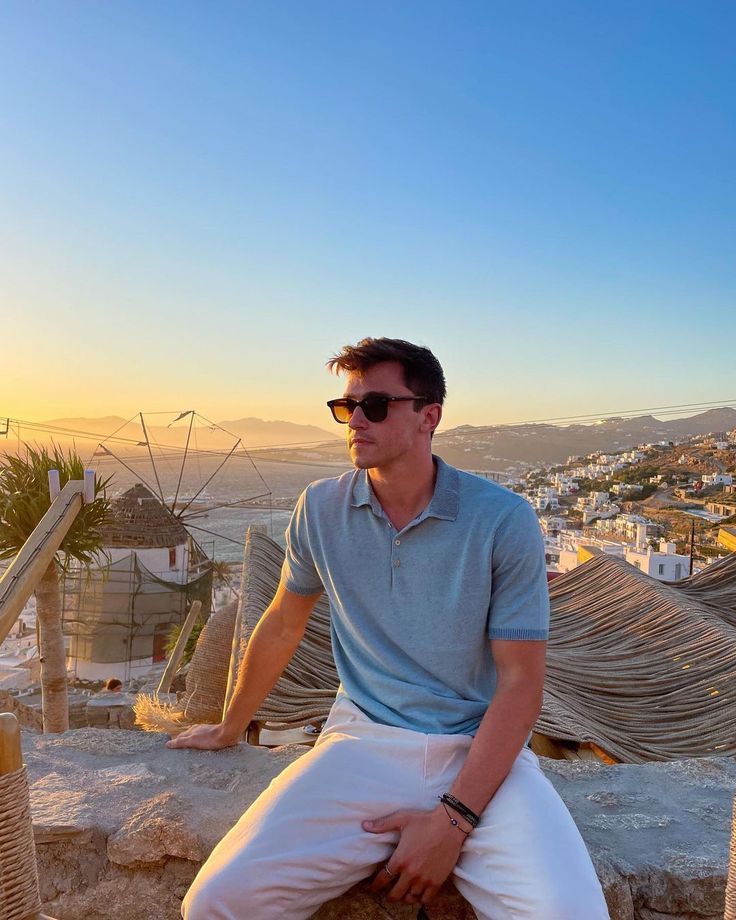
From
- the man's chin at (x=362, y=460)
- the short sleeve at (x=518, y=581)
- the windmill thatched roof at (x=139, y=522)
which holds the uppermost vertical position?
the man's chin at (x=362, y=460)

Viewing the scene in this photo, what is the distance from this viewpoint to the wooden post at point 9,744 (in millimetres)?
1396

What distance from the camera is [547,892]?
4.64 feet

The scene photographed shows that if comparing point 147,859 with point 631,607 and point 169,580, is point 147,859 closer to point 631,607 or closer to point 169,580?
point 631,607

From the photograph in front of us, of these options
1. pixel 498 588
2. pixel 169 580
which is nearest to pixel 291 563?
pixel 498 588

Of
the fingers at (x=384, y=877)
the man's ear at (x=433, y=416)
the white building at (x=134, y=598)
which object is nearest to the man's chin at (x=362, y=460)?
the man's ear at (x=433, y=416)

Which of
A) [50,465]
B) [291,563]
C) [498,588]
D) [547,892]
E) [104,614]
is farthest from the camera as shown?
[104,614]

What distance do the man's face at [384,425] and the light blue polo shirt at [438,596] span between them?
0.10 meters

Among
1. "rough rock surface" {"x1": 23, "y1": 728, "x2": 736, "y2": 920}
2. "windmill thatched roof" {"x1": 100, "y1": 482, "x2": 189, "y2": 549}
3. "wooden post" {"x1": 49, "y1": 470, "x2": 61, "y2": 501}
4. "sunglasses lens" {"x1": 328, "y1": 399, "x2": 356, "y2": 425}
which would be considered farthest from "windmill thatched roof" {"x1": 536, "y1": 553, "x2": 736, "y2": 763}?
"windmill thatched roof" {"x1": 100, "y1": 482, "x2": 189, "y2": 549}

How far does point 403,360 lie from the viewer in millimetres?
1920

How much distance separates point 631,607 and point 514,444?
31.9 m

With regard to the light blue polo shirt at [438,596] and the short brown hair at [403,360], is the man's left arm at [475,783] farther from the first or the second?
the short brown hair at [403,360]

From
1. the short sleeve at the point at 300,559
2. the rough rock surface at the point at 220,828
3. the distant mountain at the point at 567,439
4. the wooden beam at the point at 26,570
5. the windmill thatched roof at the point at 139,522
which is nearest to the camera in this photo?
the rough rock surface at the point at 220,828

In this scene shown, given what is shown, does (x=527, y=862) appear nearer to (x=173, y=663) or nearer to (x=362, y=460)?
(x=362, y=460)

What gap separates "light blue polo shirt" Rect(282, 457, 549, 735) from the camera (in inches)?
70.4
